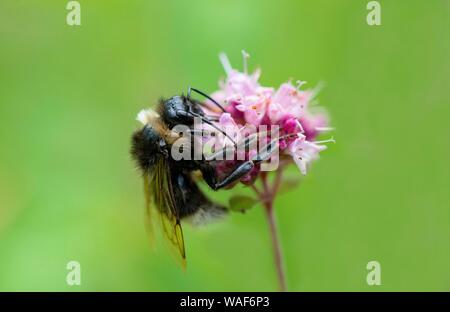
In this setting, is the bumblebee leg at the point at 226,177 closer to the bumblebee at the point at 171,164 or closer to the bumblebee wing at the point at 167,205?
the bumblebee at the point at 171,164

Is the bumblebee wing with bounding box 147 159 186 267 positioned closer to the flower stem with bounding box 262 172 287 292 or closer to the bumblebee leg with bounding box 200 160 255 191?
the bumblebee leg with bounding box 200 160 255 191

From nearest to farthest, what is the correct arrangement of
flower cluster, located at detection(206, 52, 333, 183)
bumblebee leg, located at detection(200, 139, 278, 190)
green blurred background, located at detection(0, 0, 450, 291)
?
bumblebee leg, located at detection(200, 139, 278, 190) → flower cluster, located at detection(206, 52, 333, 183) → green blurred background, located at detection(0, 0, 450, 291)

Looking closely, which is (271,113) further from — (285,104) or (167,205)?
(167,205)

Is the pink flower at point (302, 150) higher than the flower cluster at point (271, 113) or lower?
lower

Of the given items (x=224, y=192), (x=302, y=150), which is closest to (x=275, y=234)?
(x=302, y=150)

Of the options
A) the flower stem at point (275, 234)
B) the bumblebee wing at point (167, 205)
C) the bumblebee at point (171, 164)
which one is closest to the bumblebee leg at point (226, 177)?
the bumblebee at point (171, 164)

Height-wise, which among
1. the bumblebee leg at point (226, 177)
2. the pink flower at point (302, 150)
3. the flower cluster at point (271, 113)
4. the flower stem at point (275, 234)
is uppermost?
the flower cluster at point (271, 113)

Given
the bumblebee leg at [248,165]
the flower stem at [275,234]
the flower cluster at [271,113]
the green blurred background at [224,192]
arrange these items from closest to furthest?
the bumblebee leg at [248,165] < the flower cluster at [271,113] < the flower stem at [275,234] < the green blurred background at [224,192]

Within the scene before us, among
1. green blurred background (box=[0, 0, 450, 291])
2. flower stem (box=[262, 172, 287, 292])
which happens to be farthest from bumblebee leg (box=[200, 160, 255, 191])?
green blurred background (box=[0, 0, 450, 291])
